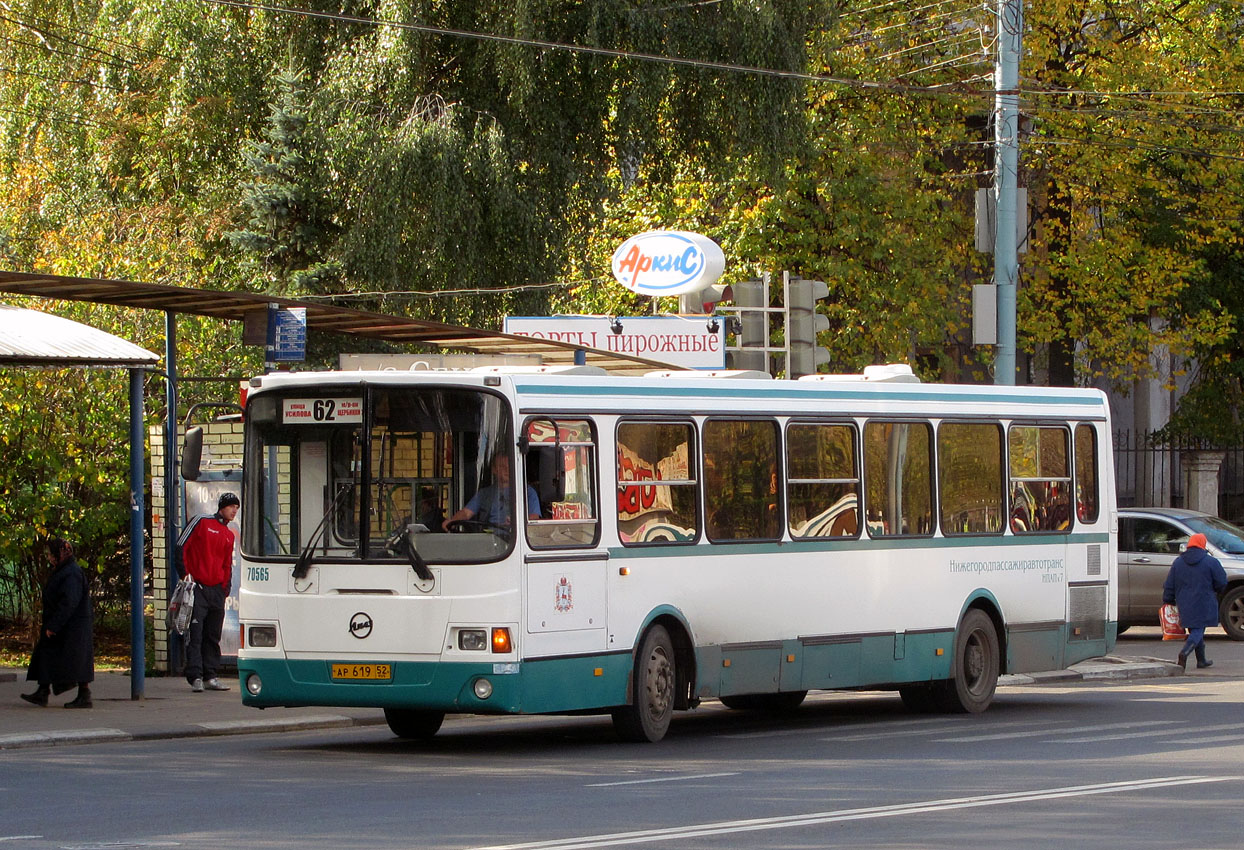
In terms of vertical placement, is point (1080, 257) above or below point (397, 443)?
above

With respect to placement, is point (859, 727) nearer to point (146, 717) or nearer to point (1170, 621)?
point (146, 717)

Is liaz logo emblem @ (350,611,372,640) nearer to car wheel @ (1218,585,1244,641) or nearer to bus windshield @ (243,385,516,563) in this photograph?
bus windshield @ (243,385,516,563)

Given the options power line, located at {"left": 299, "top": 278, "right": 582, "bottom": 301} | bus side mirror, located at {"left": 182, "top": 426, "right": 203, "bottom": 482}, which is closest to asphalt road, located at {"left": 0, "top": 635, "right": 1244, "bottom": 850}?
bus side mirror, located at {"left": 182, "top": 426, "right": 203, "bottom": 482}

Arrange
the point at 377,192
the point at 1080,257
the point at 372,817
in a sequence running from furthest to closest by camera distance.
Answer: the point at 1080,257 < the point at 377,192 < the point at 372,817

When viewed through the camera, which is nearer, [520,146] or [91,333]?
[91,333]

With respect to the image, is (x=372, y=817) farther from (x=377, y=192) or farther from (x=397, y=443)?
(x=377, y=192)

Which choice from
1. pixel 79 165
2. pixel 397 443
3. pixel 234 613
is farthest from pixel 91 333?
pixel 79 165

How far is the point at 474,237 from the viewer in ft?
85.1

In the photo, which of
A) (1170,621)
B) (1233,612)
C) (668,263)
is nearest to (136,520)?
(668,263)

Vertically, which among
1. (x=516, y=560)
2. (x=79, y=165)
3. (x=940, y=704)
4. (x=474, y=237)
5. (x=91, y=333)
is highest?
(x=79, y=165)

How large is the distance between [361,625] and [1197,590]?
12671 millimetres

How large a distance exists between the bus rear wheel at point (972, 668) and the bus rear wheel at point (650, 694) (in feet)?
12.2

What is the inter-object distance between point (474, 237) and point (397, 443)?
41.2 ft

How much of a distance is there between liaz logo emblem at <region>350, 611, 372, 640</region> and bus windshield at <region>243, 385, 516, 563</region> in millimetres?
396
